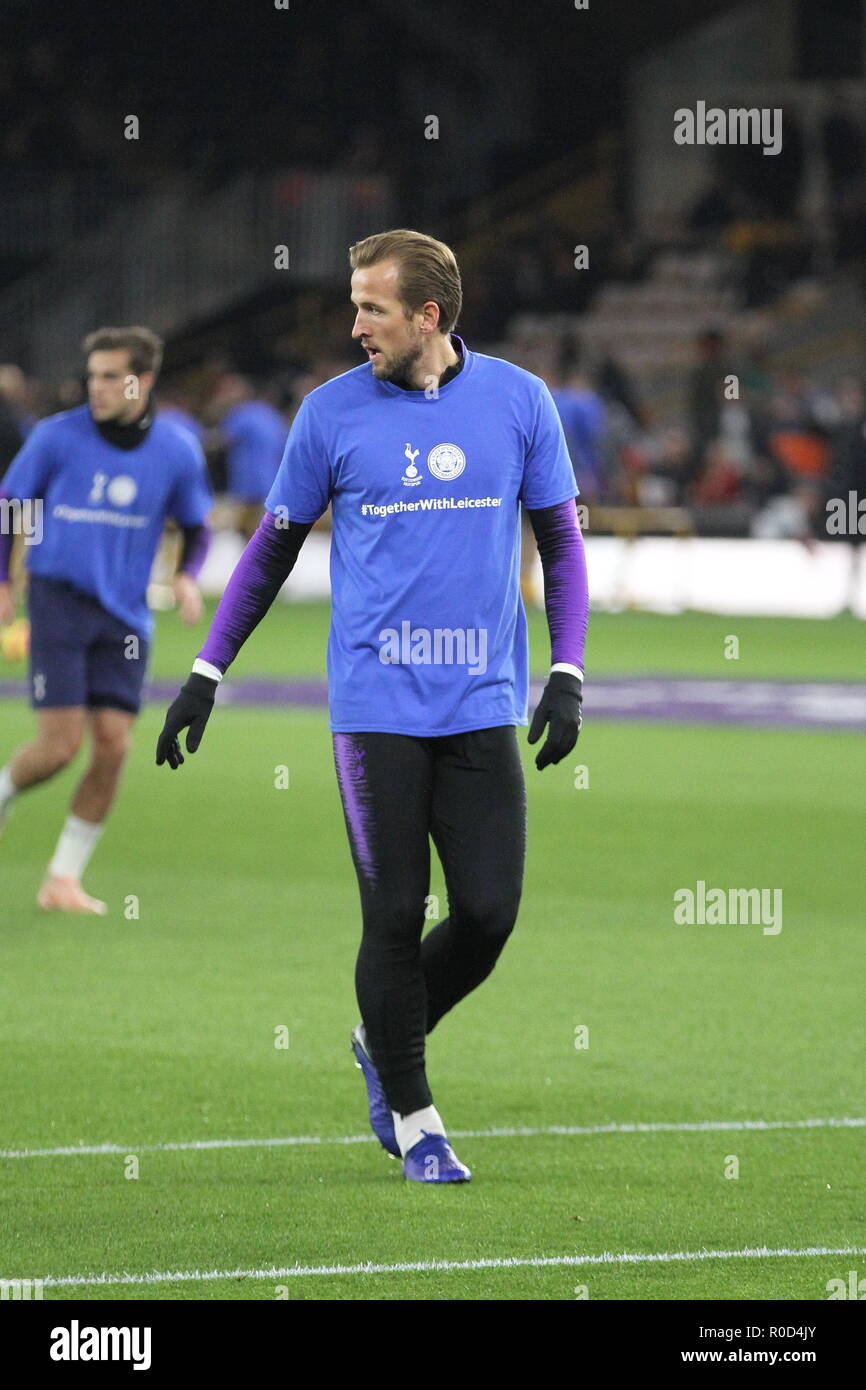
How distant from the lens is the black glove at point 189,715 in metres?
6.25

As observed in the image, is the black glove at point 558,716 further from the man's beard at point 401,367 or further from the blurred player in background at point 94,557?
the blurred player in background at point 94,557

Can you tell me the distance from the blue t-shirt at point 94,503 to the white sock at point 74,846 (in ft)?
2.77

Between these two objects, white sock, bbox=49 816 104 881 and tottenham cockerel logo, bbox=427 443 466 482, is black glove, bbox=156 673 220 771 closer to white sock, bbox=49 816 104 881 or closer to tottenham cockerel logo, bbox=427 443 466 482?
tottenham cockerel logo, bbox=427 443 466 482

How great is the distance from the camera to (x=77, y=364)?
39031 mm

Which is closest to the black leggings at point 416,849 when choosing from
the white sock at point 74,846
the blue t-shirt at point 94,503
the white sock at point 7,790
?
the blue t-shirt at point 94,503

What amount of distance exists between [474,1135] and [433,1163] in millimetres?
559

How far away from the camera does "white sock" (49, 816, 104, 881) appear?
1045 centimetres

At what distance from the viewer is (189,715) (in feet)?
20.6

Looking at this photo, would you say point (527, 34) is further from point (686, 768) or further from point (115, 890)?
point (115, 890)

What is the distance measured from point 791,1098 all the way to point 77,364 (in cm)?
3304
